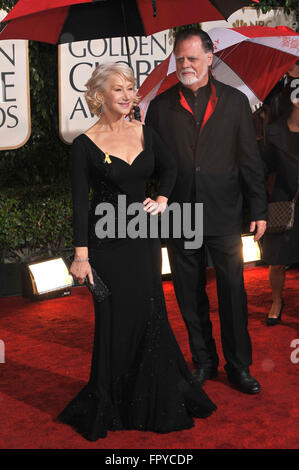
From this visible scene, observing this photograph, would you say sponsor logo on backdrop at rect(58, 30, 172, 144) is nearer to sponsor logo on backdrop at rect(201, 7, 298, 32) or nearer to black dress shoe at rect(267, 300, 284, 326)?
sponsor logo on backdrop at rect(201, 7, 298, 32)

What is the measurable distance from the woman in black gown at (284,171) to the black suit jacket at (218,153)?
1179 mm

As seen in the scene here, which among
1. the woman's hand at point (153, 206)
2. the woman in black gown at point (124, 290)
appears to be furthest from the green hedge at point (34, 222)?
the woman's hand at point (153, 206)

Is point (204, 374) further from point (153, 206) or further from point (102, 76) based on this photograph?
point (102, 76)

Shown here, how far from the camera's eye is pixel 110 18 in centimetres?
441

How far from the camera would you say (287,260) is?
16.7 feet

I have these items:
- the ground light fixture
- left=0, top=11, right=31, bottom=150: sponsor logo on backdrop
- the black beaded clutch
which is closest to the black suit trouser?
the black beaded clutch

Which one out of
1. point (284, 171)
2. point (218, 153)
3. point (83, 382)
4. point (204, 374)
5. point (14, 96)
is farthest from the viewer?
point (14, 96)

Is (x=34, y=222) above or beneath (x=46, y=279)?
above

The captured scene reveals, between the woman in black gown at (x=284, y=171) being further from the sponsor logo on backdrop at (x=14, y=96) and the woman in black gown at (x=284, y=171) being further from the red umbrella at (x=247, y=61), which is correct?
the sponsor logo on backdrop at (x=14, y=96)

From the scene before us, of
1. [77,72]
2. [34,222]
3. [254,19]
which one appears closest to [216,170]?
[77,72]

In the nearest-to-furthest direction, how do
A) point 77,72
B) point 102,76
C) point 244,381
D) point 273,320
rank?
1. point 102,76
2. point 244,381
3. point 273,320
4. point 77,72

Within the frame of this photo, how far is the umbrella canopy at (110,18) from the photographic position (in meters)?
4.12

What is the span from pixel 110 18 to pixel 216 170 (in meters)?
1.38

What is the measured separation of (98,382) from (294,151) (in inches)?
95.9
